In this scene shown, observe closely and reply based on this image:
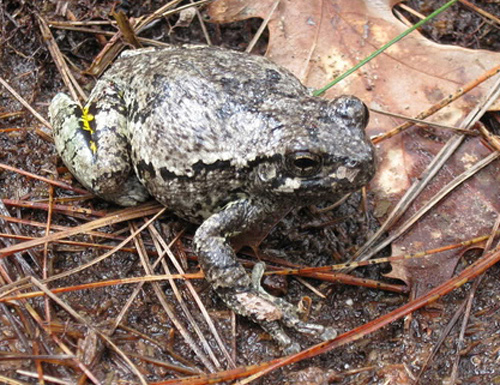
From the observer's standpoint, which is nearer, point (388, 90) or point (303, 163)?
point (303, 163)

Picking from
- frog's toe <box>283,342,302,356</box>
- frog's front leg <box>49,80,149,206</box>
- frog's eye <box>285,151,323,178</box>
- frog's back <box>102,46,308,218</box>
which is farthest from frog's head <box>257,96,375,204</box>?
frog's front leg <box>49,80,149,206</box>

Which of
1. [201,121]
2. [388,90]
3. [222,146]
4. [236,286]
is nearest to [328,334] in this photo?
[236,286]

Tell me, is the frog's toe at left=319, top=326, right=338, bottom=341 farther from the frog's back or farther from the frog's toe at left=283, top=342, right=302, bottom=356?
the frog's back

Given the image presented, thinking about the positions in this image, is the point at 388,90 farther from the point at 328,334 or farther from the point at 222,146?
the point at 328,334

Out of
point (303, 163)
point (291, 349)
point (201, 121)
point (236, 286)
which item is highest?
point (201, 121)

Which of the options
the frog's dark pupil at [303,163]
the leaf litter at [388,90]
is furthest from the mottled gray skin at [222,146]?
the leaf litter at [388,90]

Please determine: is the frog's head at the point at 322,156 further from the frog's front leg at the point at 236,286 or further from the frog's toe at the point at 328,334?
the frog's toe at the point at 328,334
